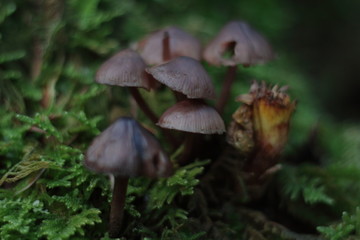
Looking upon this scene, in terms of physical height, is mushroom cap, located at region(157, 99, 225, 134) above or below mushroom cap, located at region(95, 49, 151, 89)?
below

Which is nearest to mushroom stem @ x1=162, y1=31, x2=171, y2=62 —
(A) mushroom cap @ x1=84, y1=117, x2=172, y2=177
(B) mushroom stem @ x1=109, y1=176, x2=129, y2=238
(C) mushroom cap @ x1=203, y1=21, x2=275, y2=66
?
(C) mushroom cap @ x1=203, y1=21, x2=275, y2=66

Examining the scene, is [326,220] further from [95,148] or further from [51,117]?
[51,117]

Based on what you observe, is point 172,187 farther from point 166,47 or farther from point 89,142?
point 166,47

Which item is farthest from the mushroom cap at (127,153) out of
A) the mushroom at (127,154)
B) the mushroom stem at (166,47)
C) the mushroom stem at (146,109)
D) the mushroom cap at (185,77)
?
the mushroom stem at (166,47)

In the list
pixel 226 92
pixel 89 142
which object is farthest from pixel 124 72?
pixel 226 92

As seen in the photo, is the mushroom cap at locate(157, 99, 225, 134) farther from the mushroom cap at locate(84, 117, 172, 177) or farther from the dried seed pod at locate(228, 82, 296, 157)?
the dried seed pod at locate(228, 82, 296, 157)

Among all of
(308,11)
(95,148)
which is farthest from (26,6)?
(308,11)
